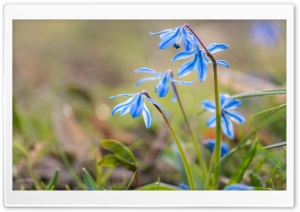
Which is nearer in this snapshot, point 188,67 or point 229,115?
point 188,67

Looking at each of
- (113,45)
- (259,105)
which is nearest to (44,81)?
(113,45)

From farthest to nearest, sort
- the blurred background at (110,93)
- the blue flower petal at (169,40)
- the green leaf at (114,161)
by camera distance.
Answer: the blurred background at (110,93)
the green leaf at (114,161)
the blue flower petal at (169,40)

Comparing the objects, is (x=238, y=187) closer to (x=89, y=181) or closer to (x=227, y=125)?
(x=227, y=125)

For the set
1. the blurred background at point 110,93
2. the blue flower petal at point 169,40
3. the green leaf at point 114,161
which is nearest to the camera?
the blue flower petal at point 169,40

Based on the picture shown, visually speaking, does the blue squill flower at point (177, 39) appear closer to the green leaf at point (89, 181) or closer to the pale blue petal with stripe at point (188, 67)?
the pale blue petal with stripe at point (188, 67)
